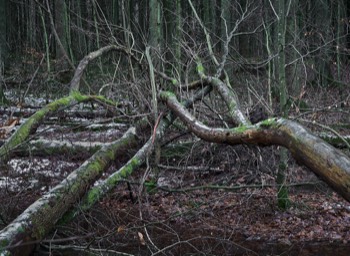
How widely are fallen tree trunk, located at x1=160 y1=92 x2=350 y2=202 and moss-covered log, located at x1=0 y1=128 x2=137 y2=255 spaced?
1526 millimetres

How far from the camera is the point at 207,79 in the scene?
6.65 m

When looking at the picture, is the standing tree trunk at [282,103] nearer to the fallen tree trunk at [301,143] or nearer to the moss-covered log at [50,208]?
the fallen tree trunk at [301,143]

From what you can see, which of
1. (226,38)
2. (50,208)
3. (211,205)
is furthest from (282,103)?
(226,38)

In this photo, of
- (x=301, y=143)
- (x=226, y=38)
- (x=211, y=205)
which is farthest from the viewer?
(x=226, y=38)

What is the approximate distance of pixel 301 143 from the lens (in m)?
3.11

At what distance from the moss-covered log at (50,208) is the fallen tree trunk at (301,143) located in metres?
1.53

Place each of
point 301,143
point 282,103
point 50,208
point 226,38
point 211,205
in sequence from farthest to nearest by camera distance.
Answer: point 226,38, point 211,205, point 282,103, point 50,208, point 301,143

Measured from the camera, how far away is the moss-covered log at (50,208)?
3.62 meters

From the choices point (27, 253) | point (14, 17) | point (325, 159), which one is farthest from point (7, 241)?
point (14, 17)

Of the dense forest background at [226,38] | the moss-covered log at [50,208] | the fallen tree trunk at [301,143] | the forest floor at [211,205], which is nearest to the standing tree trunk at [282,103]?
the dense forest background at [226,38]

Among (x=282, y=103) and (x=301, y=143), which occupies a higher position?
(x=301, y=143)

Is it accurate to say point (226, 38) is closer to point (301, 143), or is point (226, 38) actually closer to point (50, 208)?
point (50, 208)

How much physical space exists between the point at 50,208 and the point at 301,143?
241cm

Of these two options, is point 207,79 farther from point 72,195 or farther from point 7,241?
point 7,241
